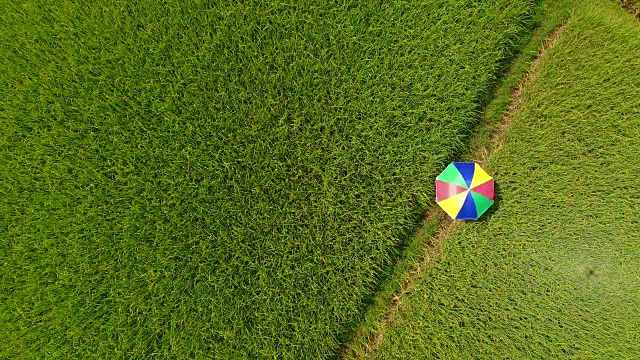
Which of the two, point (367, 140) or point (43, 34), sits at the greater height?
point (367, 140)

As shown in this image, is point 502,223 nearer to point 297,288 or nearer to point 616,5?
point 297,288

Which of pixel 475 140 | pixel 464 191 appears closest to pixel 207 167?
pixel 464 191

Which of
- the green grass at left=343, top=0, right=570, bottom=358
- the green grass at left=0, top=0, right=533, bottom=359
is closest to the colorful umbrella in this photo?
the green grass at left=0, top=0, right=533, bottom=359

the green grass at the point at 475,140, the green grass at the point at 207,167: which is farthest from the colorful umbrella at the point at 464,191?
the green grass at the point at 475,140

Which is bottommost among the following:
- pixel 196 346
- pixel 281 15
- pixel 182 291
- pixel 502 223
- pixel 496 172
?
pixel 196 346

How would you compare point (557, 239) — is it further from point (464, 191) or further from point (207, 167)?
point (207, 167)

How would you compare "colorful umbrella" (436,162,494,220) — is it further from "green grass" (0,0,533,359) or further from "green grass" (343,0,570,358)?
"green grass" (343,0,570,358)

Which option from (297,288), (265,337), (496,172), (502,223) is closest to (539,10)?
(496,172)
